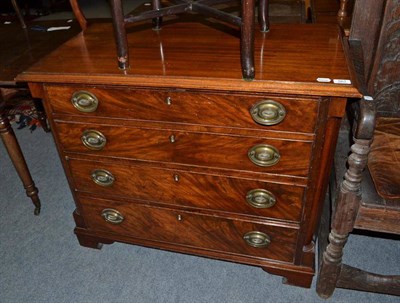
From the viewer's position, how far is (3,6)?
246 inches

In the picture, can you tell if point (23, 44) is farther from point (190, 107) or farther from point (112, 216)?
point (190, 107)

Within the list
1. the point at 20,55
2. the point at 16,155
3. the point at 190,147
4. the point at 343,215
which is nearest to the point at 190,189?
the point at 190,147

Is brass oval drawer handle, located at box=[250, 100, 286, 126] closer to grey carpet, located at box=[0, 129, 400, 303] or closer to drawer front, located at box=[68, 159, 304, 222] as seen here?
drawer front, located at box=[68, 159, 304, 222]

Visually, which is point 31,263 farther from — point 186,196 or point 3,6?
point 3,6

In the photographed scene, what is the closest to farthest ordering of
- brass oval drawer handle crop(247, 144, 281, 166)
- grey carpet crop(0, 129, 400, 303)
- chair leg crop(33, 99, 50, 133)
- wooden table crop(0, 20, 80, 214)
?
1. brass oval drawer handle crop(247, 144, 281, 166)
2. grey carpet crop(0, 129, 400, 303)
3. wooden table crop(0, 20, 80, 214)
4. chair leg crop(33, 99, 50, 133)

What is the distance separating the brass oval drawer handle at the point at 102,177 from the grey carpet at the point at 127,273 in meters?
0.52

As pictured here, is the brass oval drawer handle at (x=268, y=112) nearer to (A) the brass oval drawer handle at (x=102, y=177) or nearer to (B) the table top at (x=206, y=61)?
(B) the table top at (x=206, y=61)

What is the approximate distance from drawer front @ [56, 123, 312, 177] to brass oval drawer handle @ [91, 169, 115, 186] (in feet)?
0.32

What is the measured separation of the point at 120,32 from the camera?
126cm

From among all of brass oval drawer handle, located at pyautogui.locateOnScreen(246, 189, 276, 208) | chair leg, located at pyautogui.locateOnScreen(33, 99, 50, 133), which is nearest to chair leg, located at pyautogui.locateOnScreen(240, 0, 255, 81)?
brass oval drawer handle, located at pyautogui.locateOnScreen(246, 189, 276, 208)

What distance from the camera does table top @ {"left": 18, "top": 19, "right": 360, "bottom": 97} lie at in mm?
1173

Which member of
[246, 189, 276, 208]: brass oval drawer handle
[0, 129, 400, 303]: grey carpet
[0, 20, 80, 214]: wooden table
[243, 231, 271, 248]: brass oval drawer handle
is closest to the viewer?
[246, 189, 276, 208]: brass oval drawer handle

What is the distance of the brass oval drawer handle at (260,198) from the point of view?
1.44 meters

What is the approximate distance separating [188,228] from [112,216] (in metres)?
0.39
